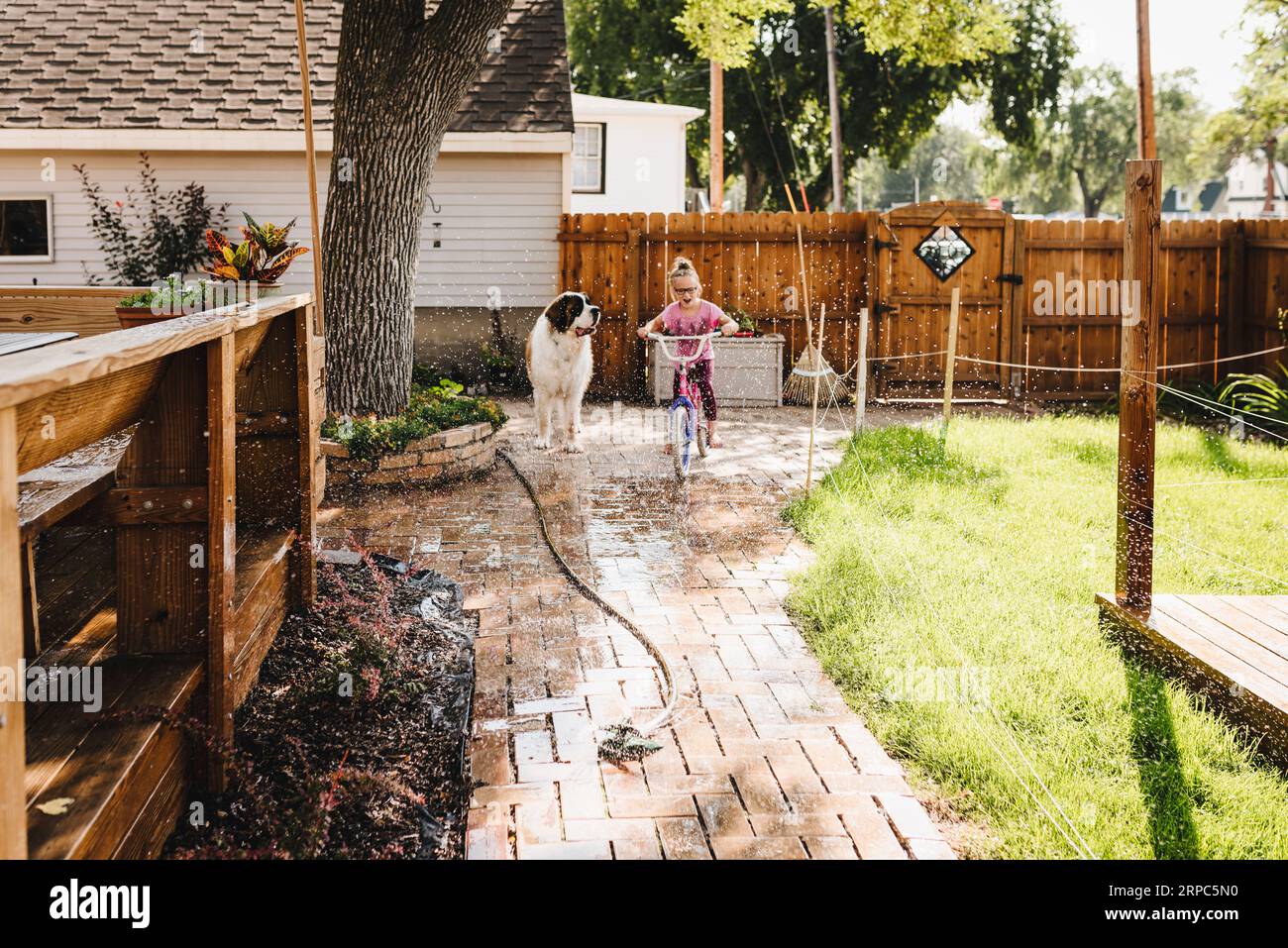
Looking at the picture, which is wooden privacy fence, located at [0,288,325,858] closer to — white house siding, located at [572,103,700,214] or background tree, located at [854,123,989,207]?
white house siding, located at [572,103,700,214]

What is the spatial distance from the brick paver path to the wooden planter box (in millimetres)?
4599

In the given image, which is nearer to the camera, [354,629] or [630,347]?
[354,629]

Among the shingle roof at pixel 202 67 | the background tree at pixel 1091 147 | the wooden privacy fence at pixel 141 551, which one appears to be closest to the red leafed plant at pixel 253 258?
the wooden privacy fence at pixel 141 551

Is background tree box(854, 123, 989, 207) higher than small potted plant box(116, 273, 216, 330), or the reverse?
background tree box(854, 123, 989, 207)

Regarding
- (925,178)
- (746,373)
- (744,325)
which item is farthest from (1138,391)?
(925,178)

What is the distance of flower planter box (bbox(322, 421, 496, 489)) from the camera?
27.3 feet

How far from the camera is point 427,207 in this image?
1489 centimetres

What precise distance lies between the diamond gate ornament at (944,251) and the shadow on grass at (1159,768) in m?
10.2

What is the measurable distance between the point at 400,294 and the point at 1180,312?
968cm

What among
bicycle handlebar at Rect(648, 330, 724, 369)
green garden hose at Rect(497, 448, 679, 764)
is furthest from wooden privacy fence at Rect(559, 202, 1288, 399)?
green garden hose at Rect(497, 448, 679, 764)
